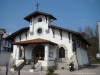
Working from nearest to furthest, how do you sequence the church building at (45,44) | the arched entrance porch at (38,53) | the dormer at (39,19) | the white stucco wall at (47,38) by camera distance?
the church building at (45,44) → the white stucco wall at (47,38) → the arched entrance porch at (38,53) → the dormer at (39,19)

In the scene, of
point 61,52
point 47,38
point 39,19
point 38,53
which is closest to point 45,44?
point 47,38

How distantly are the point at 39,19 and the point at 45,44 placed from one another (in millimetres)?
4865

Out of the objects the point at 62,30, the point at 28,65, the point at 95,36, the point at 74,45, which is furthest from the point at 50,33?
the point at 95,36

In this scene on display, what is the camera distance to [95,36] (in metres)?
54.4

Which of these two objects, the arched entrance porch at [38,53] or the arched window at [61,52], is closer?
the arched window at [61,52]

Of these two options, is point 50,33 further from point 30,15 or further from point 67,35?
point 30,15

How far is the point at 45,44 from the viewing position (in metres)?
24.1

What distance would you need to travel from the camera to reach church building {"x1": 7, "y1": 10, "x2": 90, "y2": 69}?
24.4 metres

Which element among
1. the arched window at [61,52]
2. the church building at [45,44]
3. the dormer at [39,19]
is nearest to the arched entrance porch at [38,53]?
the church building at [45,44]

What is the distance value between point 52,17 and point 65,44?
466 centimetres

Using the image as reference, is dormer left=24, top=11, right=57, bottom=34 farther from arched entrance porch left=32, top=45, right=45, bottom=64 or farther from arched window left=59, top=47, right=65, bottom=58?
arched window left=59, top=47, right=65, bottom=58

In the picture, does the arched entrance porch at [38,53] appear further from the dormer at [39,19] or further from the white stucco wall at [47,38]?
the dormer at [39,19]

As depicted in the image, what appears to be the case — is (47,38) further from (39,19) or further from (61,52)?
(39,19)

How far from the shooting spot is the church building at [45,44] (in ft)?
80.1
